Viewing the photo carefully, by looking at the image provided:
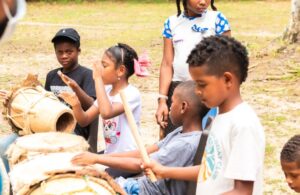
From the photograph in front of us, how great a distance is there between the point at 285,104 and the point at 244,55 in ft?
17.5

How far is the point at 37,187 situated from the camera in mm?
3068

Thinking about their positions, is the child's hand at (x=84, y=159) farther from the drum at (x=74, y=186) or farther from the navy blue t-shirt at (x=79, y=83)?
the navy blue t-shirt at (x=79, y=83)

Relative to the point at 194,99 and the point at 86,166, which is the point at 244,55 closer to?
the point at 194,99

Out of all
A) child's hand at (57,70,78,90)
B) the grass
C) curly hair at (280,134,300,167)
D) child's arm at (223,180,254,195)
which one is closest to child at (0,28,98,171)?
child's hand at (57,70,78,90)

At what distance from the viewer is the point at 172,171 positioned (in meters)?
2.96

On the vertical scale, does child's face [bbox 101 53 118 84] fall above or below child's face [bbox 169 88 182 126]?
above

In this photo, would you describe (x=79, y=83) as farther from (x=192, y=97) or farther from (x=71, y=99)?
(x=192, y=97)

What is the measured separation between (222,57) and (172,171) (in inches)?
25.2

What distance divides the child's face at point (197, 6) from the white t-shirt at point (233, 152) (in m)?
1.38

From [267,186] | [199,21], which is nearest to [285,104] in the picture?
[267,186]

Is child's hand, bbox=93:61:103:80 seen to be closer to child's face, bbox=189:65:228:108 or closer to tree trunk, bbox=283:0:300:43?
child's face, bbox=189:65:228:108

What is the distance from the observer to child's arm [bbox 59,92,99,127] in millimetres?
3900

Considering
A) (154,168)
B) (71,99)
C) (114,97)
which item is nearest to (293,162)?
(154,168)

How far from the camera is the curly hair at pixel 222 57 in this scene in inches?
106
